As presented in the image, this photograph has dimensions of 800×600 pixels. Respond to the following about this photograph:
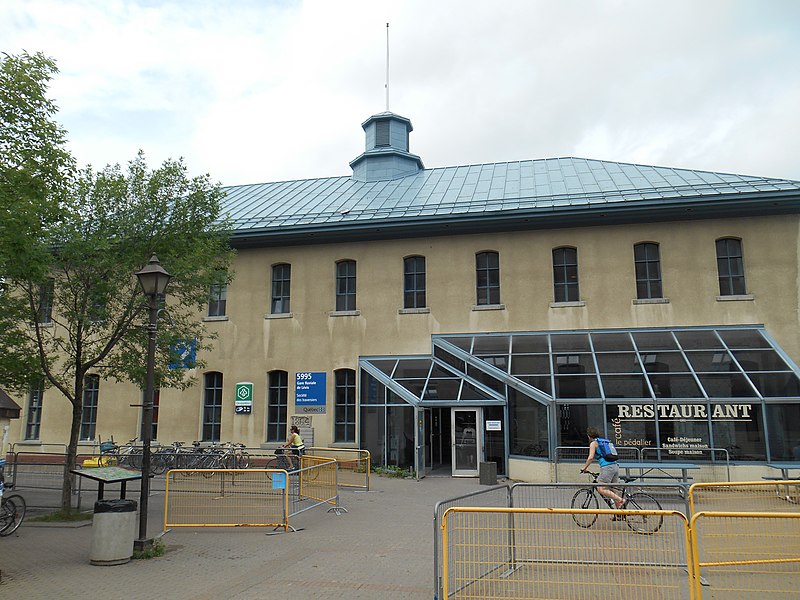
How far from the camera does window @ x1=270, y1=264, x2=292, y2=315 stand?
909 inches

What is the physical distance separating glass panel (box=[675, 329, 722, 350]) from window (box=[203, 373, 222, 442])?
15.6 m

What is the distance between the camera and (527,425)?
18391 millimetres

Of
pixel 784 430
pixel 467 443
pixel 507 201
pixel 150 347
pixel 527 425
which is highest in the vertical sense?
pixel 507 201

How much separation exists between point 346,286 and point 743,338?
12.8 metres

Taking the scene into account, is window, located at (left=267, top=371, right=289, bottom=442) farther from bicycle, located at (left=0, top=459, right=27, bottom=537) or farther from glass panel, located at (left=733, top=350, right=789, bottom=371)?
glass panel, located at (left=733, top=350, right=789, bottom=371)

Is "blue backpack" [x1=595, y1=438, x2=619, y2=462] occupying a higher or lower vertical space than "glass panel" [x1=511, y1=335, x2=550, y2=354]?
lower

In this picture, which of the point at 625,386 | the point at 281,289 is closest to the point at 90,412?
the point at 281,289

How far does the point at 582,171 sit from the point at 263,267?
12.8 m

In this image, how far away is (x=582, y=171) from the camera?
25.0 m

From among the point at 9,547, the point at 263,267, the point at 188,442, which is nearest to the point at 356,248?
the point at 263,267

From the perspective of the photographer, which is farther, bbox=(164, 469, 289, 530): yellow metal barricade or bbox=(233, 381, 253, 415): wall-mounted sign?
bbox=(233, 381, 253, 415): wall-mounted sign

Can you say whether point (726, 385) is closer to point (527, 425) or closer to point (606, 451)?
point (527, 425)

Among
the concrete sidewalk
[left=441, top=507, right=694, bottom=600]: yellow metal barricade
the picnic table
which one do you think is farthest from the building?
[left=441, top=507, right=694, bottom=600]: yellow metal barricade

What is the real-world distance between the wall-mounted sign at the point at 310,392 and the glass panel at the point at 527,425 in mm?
6587
